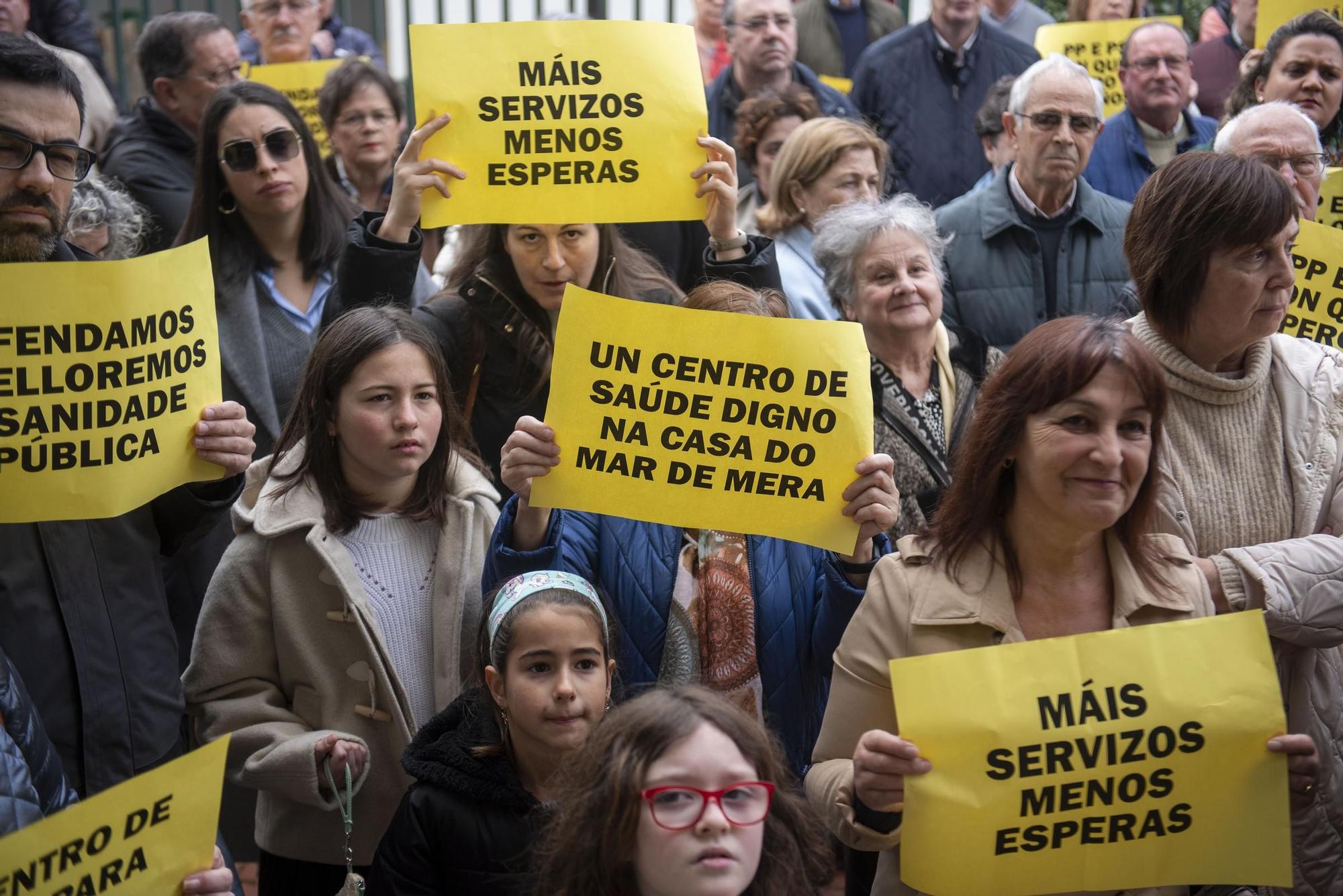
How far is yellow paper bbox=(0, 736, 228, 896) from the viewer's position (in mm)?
2422

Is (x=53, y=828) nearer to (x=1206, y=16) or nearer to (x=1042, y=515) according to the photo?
(x=1042, y=515)

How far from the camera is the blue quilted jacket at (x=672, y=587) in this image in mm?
3484

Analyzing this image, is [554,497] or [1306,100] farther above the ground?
[1306,100]

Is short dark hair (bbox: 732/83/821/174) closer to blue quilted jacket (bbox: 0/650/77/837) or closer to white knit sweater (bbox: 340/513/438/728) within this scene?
white knit sweater (bbox: 340/513/438/728)

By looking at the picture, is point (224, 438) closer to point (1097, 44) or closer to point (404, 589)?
point (404, 589)

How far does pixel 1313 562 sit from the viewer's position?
10.3ft

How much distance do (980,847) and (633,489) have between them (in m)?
1.11

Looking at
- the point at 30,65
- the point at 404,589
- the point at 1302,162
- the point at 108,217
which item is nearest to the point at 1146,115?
the point at 1302,162

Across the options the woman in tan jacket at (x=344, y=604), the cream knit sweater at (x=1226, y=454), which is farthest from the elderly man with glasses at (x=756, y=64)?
the cream knit sweater at (x=1226, y=454)

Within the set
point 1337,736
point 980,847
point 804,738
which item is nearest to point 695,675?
point 804,738

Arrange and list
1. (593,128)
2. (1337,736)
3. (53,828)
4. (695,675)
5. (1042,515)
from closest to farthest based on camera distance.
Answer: (53,828) → (1042,515) → (1337,736) → (695,675) → (593,128)

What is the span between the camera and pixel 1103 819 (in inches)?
109

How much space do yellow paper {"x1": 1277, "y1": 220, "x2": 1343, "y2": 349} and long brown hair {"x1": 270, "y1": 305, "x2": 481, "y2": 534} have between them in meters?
2.32

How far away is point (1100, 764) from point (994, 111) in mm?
4346
